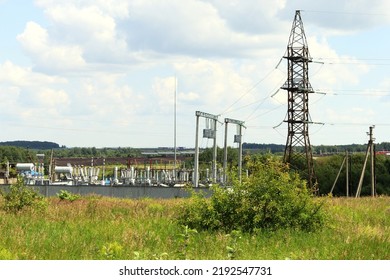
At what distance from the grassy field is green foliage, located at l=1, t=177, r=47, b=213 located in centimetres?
48

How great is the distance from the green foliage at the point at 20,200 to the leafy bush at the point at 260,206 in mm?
6340

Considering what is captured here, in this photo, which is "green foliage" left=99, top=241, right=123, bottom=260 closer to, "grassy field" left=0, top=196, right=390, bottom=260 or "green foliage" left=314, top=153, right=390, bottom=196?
"grassy field" left=0, top=196, right=390, bottom=260

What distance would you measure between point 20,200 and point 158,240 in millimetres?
8810

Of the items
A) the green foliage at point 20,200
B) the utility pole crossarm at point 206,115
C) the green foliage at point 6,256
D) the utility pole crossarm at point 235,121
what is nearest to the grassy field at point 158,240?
the green foliage at point 6,256

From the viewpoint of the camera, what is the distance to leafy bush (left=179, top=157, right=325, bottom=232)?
54.2 feet

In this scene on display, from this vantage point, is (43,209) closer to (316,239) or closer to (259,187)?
(259,187)

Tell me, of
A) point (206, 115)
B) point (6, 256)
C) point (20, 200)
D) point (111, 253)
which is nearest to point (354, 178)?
point (206, 115)

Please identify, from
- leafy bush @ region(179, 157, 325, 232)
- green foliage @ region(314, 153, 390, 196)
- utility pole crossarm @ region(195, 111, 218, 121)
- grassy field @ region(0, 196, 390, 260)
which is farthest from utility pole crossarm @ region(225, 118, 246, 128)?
leafy bush @ region(179, 157, 325, 232)

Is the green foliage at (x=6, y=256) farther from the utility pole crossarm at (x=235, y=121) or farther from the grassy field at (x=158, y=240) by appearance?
the utility pole crossarm at (x=235, y=121)

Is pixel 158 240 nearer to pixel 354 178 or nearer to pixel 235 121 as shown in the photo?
pixel 235 121

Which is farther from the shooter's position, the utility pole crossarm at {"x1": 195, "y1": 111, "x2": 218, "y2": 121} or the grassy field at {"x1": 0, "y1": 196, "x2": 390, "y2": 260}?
the utility pole crossarm at {"x1": 195, "y1": 111, "x2": 218, "y2": 121}

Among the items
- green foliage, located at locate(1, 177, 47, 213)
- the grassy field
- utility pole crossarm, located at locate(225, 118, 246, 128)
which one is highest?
utility pole crossarm, located at locate(225, 118, 246, 128)

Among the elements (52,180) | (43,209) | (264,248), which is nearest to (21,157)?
(52,180)

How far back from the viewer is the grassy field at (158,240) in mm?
11703
